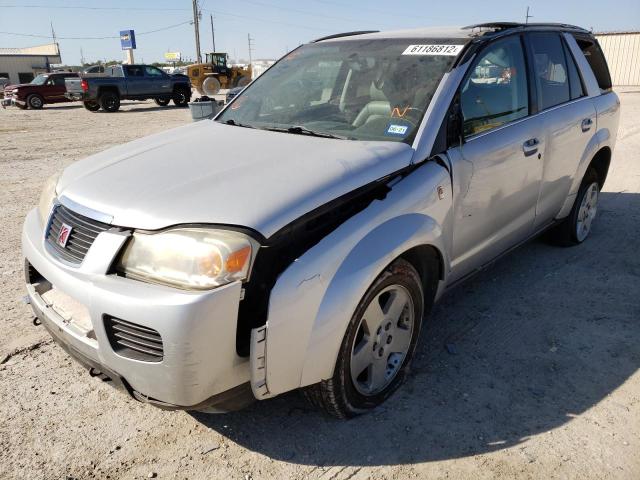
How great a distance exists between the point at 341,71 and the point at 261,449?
228 cm

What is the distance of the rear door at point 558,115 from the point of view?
12.2ft

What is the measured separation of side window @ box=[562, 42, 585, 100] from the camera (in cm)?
415

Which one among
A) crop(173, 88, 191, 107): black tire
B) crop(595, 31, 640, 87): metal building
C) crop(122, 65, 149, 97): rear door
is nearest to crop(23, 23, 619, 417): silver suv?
crop(122, 65, 149, 97): rear door

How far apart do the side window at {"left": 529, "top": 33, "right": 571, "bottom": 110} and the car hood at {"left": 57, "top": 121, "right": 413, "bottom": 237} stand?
5.33 ft

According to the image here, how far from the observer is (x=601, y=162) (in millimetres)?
4777

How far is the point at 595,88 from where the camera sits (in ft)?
14.7

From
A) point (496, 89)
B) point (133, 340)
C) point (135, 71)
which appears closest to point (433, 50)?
point (496, 89)

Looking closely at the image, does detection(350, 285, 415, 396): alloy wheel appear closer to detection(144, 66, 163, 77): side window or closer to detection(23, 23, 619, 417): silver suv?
detection(23, 23, 619, 417): silver suv

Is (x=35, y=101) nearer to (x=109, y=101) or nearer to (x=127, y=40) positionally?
(x=109, y=101)

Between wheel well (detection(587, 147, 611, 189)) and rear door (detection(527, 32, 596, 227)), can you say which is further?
wheel well (detection(587, 147, 611, 189))

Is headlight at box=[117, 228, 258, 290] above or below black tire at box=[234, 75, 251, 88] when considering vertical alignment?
above

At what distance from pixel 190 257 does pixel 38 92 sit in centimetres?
2364

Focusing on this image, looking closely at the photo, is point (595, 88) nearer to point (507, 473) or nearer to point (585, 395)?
point (585, 395)

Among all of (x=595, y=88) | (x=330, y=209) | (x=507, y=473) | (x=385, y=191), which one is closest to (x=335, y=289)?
(x=330, y=209)
